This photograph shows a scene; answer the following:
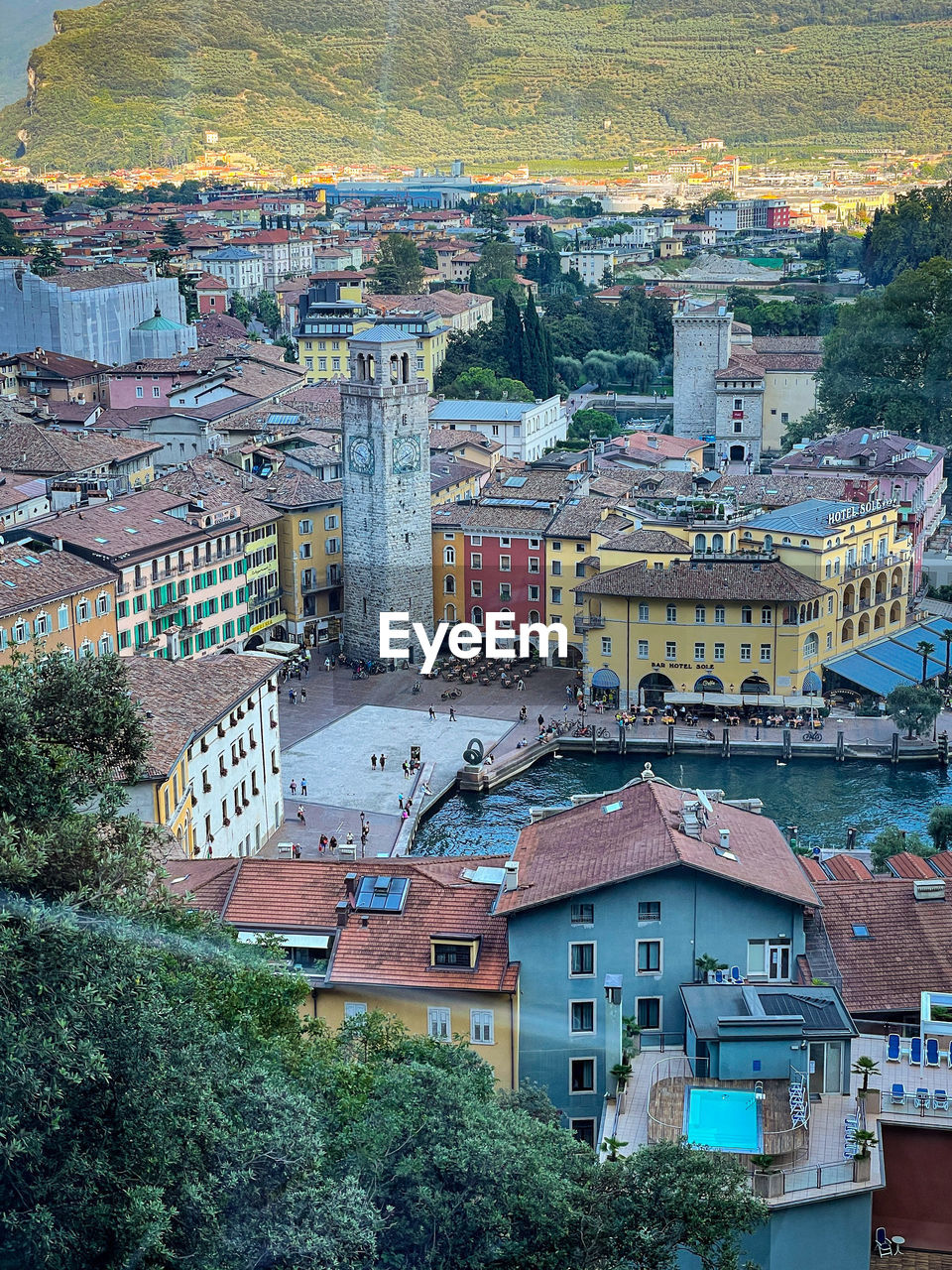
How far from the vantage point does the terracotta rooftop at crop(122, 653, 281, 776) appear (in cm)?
1959

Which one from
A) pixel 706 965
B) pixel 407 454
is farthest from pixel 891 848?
pixel 407 454

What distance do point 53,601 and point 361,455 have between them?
925cm

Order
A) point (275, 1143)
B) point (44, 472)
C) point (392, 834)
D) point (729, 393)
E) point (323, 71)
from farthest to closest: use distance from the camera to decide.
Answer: point (323, 71), point (729, 393), point (44, 472), point (392, 834), point (275, 1143)

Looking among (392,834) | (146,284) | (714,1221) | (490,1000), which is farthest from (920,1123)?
(146,284)

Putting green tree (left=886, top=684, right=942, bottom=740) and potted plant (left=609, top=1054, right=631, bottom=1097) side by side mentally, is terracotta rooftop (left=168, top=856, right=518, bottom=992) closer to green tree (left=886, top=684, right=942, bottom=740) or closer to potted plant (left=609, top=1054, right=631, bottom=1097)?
potted plant (left=609, top=1054, right=631, bottom=1097)

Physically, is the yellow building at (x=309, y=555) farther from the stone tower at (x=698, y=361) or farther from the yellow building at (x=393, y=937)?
the yellow building at (x=393, y=937)

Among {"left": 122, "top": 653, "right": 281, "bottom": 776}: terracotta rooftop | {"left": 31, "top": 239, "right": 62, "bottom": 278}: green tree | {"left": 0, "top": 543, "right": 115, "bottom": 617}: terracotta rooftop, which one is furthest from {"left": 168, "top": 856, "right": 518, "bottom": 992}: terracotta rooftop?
{"left": 31, "top": 239, "right": 62, "bottom": 278}: green tree

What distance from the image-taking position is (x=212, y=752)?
21156 millimetres

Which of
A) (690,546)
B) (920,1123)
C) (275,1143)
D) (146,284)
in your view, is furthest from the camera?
(146,284)

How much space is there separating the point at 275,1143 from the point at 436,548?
2608 cm

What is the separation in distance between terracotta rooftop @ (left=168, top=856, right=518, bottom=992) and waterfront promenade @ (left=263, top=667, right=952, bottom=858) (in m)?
8.77

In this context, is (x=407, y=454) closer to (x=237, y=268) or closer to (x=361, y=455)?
(x=361, y=455)

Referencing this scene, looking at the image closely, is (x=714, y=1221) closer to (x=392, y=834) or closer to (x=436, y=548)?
(x=392, y=834)

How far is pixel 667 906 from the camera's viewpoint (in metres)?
13.8
